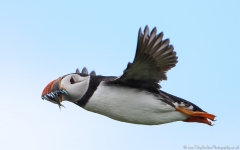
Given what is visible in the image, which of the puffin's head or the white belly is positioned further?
the puffin's head

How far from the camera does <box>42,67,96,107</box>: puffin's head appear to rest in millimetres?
8023

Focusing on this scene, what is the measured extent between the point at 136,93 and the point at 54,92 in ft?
4.26

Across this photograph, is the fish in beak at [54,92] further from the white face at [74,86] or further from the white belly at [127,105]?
the white belly at [127,105]

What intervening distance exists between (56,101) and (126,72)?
1.31m

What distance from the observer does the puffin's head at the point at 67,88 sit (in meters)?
8.02

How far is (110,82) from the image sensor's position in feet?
25.8

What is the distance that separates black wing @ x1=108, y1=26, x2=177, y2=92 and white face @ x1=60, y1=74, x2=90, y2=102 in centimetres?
54

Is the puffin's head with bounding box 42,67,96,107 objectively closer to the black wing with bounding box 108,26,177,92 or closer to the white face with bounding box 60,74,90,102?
the white face with bounding box 60,74,90,102

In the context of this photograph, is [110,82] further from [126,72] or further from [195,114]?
[195,114]

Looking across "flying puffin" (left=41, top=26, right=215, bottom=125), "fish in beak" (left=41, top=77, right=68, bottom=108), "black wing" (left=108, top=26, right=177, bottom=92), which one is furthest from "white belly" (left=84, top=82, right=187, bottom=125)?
"fish in beak" (left=41, top=77, right=68, bottom=108)

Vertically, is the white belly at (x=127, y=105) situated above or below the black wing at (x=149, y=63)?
below

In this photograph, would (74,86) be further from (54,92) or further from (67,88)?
(54,92)

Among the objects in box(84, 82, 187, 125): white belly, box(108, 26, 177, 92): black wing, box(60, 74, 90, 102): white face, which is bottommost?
box(84, 82, 187, 125): white belly

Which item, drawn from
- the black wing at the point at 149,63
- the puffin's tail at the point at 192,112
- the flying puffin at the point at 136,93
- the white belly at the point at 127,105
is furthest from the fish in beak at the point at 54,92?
the puffin's tail at the point at 192,112
